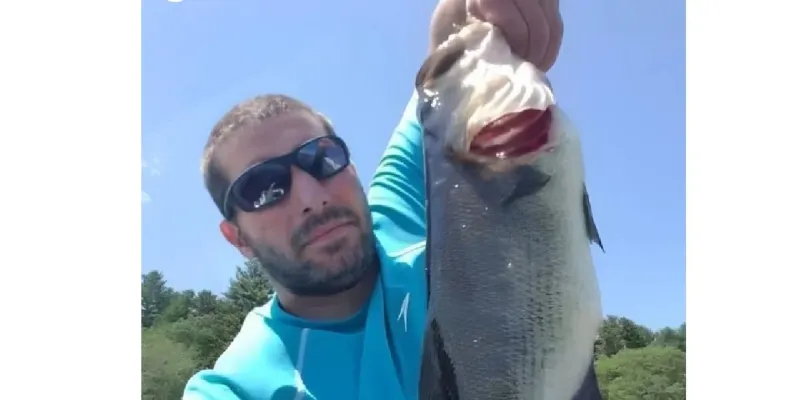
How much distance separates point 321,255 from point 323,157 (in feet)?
0.62

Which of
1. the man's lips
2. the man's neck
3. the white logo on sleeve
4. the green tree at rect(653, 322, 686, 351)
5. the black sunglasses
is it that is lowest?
the green tree at rect(653, 322, 686, 351)

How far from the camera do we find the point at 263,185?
151cm

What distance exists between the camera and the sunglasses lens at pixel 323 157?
59.4 inches

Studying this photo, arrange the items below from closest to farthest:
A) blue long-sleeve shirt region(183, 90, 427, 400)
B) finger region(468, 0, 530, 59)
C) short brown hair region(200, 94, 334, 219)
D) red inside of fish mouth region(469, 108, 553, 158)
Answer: red inside of fish mouth region(469, 108, 553, 158), finger region(468, 0, 530, 59), blue long-sleeve shirt region(183, 90, 427, 400), short brown hair region(200, 94, 334, 219)

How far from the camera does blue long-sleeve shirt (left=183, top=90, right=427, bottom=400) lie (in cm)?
147

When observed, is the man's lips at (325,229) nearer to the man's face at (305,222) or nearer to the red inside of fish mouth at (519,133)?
the man's face at (305,222)

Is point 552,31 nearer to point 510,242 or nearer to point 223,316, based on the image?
point 510,242

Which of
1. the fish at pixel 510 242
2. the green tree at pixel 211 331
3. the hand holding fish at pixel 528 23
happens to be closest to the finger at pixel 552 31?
the hand holding fish at pixel 528 23

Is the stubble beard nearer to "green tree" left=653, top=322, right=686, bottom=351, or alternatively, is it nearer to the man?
the man

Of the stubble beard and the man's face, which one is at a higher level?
the man's face

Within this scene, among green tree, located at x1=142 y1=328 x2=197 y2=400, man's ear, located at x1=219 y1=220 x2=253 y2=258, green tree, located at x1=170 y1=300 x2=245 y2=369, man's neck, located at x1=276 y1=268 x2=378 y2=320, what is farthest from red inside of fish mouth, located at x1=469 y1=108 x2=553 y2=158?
green tree, located at x1=142 y1=328 x2=197 y2=400
